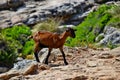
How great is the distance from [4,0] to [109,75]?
17593 millimetres

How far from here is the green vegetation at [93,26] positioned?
62.7 ft

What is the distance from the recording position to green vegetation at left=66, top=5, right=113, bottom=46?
19109mm

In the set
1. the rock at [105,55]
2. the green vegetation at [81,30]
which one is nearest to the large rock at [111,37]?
the green vegetation at [81,30]

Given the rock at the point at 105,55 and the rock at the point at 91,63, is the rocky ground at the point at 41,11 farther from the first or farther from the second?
the rock at the point at 91,63

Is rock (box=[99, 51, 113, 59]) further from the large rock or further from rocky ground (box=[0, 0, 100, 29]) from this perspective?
rocky ground (box=[0, 0, 100, 29])

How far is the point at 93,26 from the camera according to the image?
66.9ft

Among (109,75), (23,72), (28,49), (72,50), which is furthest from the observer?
(28,49)

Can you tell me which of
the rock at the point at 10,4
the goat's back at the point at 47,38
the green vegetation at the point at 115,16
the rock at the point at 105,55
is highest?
the goat's back at the point at 47,38

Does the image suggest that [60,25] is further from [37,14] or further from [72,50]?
[72,50]

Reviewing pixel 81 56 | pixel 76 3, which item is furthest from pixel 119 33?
pixel 76 3

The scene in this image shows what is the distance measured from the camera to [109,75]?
9250 mm

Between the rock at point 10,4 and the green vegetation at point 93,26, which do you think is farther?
the rock at point 10,4

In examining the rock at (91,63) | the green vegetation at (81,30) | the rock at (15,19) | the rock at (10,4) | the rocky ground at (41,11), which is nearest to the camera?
the rock at (91,63)

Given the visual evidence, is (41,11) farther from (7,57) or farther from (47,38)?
(47,38)
